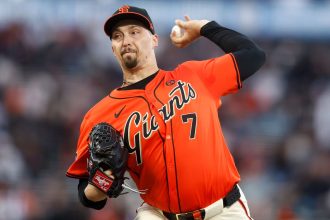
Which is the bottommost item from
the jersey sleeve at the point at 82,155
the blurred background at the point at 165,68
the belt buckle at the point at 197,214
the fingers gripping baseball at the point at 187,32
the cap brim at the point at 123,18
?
the blurred background at the point at 165,68

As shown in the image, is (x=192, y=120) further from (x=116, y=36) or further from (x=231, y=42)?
(x=116, y=36)

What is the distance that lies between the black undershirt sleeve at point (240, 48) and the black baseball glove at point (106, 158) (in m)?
0.81

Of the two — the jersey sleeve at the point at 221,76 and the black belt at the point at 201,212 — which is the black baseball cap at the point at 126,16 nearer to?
the jersey sleeve at the point at 221,76

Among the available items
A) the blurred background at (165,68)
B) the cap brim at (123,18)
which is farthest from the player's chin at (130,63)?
the blurred background at (165,68)

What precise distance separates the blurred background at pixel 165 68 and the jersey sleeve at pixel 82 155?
12.4 feet

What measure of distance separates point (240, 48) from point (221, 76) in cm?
22

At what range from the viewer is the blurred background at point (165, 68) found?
336 inches

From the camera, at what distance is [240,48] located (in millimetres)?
4230

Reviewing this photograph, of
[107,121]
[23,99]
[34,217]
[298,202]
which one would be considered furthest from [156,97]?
[23,99]

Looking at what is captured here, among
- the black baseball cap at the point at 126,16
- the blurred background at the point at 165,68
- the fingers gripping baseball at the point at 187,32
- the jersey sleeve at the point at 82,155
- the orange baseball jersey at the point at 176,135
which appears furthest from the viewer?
the blurred background at the point at 165,68

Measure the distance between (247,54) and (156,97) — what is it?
1.82 ft

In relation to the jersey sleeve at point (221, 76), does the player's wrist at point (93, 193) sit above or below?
below

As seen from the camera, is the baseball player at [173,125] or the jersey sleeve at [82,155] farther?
the jersey sleeve at [82,155]

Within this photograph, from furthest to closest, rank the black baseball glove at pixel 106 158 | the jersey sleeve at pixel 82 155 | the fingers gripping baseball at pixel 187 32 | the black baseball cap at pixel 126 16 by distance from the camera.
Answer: the fingers gripping baseball at pixel 187 32, the black baseball cap at pixel 126 16, the jersey sleeve at pixel 82 155, the black baseball glove at pixel 106 158
